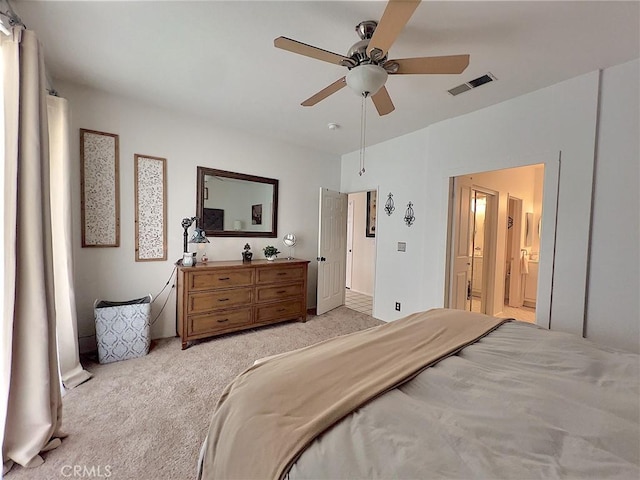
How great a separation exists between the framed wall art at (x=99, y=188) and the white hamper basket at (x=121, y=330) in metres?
0.68

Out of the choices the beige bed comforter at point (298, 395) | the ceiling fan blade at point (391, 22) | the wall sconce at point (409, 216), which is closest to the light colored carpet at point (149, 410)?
the beige bed comforter at point (298, 395)

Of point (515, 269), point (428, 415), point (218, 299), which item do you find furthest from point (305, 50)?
point (515, 269)

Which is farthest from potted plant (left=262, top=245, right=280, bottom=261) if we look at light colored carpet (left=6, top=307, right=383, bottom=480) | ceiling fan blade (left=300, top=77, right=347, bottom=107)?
ceiling fan blade (left=300, top=77, right=347, bottom=107)

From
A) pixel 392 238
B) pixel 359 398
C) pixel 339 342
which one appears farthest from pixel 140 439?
pixel 392 238

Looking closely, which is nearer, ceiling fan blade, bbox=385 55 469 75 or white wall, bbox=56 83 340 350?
ceiling fan blade, bbox=385 55 469 75

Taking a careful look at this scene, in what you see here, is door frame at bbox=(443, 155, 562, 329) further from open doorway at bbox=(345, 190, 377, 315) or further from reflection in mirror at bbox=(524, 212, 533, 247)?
open doorway at bbox=(345, 190, 377, 315)

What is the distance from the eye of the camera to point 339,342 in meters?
1.43

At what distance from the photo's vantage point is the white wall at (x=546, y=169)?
218 centimetres

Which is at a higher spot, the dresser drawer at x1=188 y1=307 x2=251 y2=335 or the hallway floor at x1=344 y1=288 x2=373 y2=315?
the dresser drawer at x1=188 y1=307 x2=251 y2=335

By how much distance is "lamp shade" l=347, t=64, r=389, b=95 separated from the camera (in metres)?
1.67

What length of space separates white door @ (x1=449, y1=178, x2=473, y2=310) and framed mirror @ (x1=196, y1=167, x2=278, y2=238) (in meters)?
2.42

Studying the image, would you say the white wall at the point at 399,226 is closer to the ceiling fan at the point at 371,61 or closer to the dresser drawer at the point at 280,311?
the dresser drawer at the point at 280,311

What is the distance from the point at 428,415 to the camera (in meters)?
0.89

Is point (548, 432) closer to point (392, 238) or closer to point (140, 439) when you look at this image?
point (140, 439)
